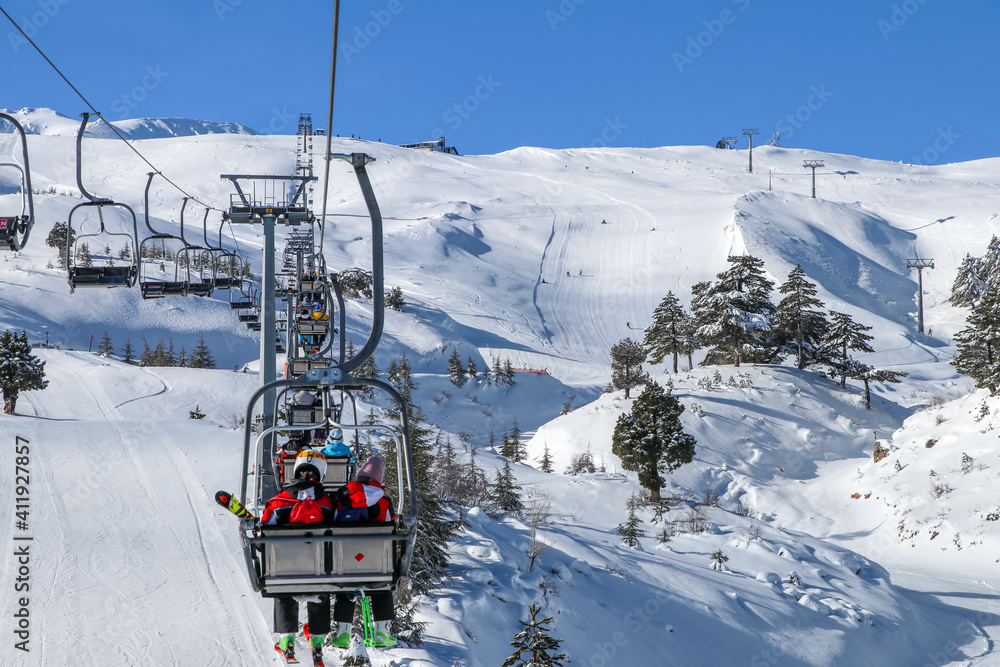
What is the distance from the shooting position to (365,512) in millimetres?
6176

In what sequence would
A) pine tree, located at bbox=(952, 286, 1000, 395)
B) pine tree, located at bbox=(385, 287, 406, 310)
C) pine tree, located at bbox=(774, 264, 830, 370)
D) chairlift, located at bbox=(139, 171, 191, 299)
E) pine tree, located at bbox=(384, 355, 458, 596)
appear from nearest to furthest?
pine tree, located at bbox=(384, 355, 458, 596)
chairlift, located at bbox=(139, 171, 191, 299)
pine tree, located at bbox=(952, 286, 1000, 395)
pine tree, located at bbox=(774, 264, 830, 370)
pine tree, located at bbox=(385, 287, 406, 310)

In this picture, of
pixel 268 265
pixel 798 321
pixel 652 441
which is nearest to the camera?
pixel 268 265

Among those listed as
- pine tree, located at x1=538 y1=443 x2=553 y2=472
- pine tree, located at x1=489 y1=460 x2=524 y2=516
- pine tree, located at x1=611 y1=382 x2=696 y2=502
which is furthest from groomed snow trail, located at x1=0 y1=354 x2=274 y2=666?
pine tree, located at x1=538 y1=443 x2=553 y2=472

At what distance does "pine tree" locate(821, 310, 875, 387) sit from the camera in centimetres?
4241

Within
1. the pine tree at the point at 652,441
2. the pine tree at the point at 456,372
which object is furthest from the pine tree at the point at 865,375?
the pine tree at the point at 456,372

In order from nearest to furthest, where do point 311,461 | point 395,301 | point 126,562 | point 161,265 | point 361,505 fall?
point 361,505 < point 311,461 < point 126,562 < point 161,265 < point 395,301

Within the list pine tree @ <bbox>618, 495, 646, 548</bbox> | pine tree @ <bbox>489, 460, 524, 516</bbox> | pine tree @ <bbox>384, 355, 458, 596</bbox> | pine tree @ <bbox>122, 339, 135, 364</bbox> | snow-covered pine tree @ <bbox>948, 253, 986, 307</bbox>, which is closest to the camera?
pine tree @ <bbox>384, 355, 458, 596</bbox>

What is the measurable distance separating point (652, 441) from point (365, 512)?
23.1 meters

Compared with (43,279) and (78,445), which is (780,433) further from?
(43,279)

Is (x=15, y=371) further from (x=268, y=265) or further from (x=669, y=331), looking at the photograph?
(x=669, y=331)

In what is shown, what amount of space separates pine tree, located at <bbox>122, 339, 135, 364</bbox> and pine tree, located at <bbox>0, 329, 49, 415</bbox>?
61.7 ft

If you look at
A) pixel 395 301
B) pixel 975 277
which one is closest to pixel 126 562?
pixel 395 301

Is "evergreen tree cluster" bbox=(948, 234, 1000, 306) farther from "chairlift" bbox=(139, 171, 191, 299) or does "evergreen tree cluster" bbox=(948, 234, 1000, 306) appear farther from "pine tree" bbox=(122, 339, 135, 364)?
"pine tree" bbox=(122, 339, 135, 364)

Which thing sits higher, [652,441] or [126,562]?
[652,441]
